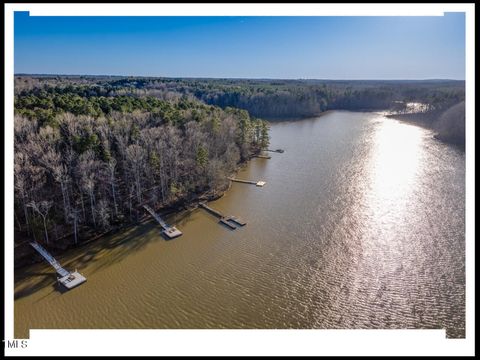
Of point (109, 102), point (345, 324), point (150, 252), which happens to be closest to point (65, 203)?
point (150, 252)

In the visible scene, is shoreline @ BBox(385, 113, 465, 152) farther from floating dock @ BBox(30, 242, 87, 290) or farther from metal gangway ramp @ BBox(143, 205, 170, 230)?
floating dock @ BBox(30, 242, 87, 290)

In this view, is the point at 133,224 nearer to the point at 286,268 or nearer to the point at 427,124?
the point at 286,268

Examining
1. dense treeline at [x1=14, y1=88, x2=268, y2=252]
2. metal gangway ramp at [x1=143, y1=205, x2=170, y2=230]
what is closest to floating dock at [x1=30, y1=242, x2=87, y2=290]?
dense treeline at [x1=14, y1=88, x2=268, y2=252]

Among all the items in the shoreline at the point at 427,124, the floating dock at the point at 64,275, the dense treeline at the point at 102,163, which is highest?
the shoreline at the point at 427,124

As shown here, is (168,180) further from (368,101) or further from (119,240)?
(368,101)

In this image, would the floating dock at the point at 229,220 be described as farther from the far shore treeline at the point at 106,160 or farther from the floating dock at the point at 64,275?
the floating dock at the point at 64,275

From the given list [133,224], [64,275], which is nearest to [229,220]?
[133,224]

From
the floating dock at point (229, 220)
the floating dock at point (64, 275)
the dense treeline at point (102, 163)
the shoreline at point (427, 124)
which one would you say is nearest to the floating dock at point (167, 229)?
the dense treeline at point (102, 163)

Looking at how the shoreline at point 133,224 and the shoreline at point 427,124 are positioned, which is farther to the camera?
the shoreline at point 427,124
